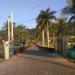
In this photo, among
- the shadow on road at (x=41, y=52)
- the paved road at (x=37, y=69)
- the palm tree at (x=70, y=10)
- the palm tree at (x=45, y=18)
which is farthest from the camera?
the palm tree at (x=45, y=18)

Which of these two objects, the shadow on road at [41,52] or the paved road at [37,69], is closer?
the paved road at [37,69]

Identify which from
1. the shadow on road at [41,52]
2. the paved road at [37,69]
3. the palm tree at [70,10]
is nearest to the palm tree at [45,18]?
the shadow on road at [41,52]

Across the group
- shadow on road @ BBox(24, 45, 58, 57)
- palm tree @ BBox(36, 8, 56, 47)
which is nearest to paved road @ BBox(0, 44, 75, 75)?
shadow on road @ BBox(24, 45, 58, 57)

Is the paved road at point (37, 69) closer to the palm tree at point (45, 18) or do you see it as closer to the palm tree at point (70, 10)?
the palm tree at point (70, 10)

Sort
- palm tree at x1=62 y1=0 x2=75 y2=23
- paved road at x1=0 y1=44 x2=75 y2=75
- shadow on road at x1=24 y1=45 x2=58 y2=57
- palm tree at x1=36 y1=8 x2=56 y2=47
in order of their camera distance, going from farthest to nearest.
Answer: palm tree at x1=36 y1=8 x2=56 y2=47
shadow on road at x1=24 y1=45 x2=58 y2=57
palm tree at x1=62 y1=0 x2=75 y2=23
paved road at x1=0 y1=44 x2=75 y2=75

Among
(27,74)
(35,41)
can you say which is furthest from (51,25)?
(27,74)

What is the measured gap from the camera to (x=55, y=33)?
83.4 meters

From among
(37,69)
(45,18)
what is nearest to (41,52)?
(37,69)

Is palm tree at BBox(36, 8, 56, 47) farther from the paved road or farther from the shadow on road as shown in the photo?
the paved road

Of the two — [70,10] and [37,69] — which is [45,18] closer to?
[70,10]

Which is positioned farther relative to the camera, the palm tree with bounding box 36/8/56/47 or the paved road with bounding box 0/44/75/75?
the palm tree with bounding box 36/8/56/47

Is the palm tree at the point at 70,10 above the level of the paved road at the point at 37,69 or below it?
above

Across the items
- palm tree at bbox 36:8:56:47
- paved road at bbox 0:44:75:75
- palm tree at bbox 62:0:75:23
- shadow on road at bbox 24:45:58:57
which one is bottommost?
paved road at bbox 0:44:75:75

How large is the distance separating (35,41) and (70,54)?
81.2 m
